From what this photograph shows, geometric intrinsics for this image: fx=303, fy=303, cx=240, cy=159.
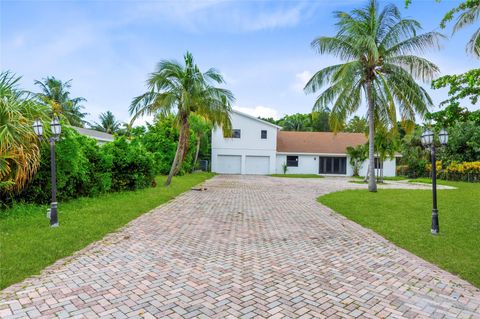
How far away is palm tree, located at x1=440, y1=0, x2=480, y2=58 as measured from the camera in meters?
5.88

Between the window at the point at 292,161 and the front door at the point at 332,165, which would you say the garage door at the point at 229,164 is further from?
the front door at the point at 332,165

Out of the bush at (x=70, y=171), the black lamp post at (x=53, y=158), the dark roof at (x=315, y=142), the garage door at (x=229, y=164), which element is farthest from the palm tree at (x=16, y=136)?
the dark roof at (x=315, y=142)

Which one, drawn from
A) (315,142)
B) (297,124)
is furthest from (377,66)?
(297,124)

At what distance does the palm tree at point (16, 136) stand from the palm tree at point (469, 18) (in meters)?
9.72

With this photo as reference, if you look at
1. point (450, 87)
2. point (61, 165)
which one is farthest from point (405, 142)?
point (61, 165)

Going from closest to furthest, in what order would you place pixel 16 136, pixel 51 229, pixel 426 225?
pixel 51 229 → pixel 16 136 → pixel 426 225

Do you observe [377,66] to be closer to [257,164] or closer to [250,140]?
[250,140]

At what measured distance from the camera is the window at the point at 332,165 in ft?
98.3

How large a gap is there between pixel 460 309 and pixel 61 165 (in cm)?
934

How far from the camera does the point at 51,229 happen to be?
6.30 m

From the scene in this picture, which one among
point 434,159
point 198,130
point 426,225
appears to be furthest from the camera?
point 198,130

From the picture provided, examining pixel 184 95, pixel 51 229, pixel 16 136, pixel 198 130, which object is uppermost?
pixel 184 95

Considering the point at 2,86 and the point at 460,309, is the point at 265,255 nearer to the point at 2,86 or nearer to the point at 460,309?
the point at 460,309

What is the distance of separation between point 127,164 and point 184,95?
4059 mm
